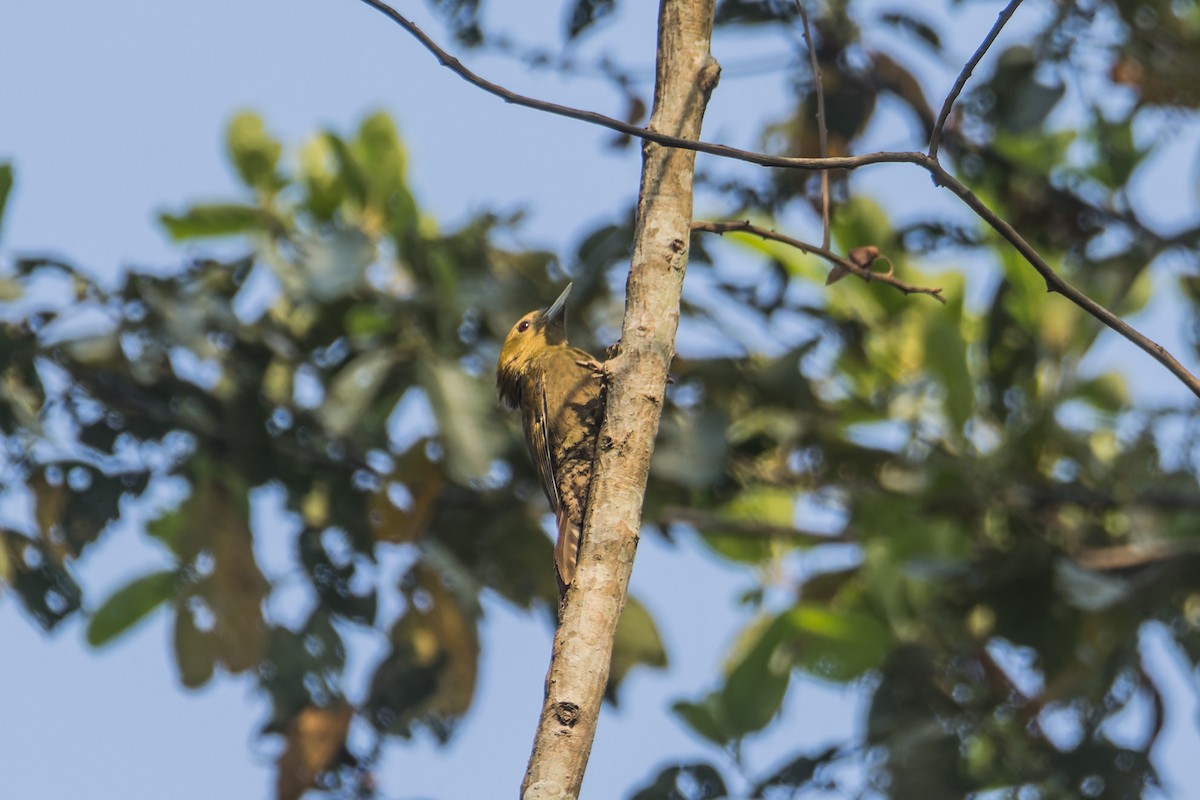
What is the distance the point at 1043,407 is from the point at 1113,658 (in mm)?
1059

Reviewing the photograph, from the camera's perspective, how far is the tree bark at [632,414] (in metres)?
2.17

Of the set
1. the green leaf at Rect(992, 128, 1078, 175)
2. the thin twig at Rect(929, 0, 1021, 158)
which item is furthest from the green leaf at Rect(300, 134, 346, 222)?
the thin twig at Rect(929, 0, 1021, 158)

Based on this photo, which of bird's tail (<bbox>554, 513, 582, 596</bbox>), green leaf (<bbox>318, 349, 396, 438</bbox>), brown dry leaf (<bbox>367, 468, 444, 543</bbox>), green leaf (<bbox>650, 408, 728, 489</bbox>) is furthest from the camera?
brown dry leaf (<bbox>367, 468, 444, 543</bbox>)

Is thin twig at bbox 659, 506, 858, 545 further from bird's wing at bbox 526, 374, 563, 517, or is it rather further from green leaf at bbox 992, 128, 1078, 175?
green leaf at bbox 992, 128, 1078, 175

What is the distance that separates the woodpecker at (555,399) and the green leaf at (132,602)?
1.59 meters

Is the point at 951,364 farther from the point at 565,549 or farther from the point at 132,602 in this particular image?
the point at 132,602

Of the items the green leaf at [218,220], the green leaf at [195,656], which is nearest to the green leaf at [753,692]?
the green leaf at [195,656]

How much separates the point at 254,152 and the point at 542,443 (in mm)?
2234

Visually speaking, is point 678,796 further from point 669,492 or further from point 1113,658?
point 1113,658

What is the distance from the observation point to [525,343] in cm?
492

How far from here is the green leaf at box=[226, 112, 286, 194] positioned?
580 cm

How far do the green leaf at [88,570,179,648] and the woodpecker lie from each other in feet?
5.20

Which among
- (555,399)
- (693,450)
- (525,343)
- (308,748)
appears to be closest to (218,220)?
(525,343)

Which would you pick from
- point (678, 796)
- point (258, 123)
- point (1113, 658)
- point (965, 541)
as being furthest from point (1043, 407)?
point (258, 123)
